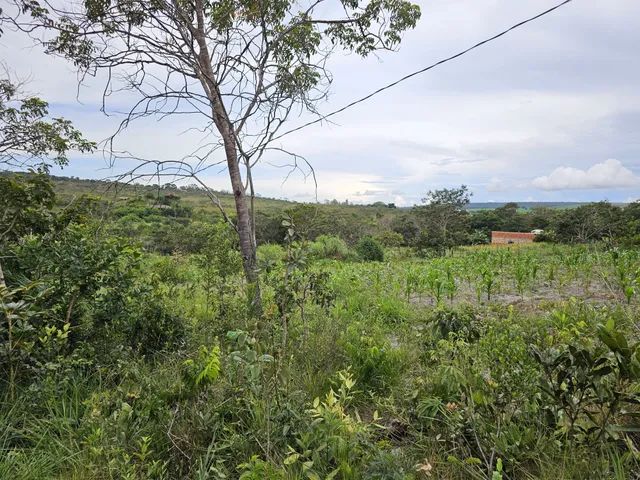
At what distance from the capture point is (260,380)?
7.55 ft

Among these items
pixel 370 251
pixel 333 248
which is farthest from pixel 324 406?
pixel 333 248

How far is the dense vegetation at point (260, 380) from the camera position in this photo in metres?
1.80

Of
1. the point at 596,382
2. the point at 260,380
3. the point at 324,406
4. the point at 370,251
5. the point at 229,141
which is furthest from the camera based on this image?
the point at 370,251

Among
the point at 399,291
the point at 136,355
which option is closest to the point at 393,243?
the point at 399,291

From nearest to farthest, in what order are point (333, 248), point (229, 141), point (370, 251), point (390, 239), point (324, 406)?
point (324, 406)
point (229, 141)
point (370, 251)
point (333, 248)
point (390, 239)

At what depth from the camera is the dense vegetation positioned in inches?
70.8

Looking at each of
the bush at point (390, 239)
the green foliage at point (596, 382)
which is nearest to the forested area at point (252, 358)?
the green foliage at point (596, 382)

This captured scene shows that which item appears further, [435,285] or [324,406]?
[435,285]

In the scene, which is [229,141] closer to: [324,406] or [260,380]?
[260,380]

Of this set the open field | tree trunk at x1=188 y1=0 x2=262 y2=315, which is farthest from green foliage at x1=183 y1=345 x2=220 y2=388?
tree trunk at x1=188 y1=0 x2=262 y2=315

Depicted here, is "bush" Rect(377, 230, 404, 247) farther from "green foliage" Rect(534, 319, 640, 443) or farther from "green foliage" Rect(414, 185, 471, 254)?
"green foliage" Rect(534, 319, 640, 443)

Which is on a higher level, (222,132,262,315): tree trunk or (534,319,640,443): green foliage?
(222,132,262,315): tree trunk

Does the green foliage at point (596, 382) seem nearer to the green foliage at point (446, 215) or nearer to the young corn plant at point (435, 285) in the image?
the young corn plant at point (435, 285)

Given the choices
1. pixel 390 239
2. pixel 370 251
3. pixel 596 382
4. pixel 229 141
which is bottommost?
pixel 370 251
